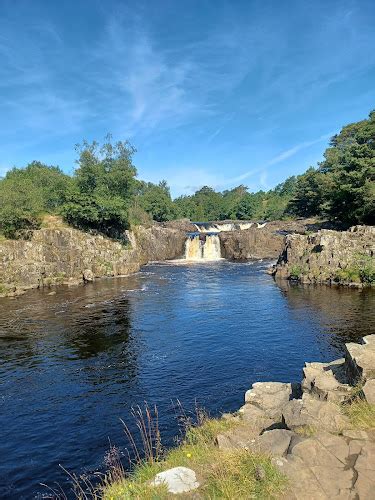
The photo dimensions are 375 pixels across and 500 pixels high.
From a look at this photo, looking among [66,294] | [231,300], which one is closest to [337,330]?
[231,300]

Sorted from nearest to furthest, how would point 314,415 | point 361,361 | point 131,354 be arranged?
point 314,415 → point 361,361 → point 131,354

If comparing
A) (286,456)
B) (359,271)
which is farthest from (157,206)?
(286,456)

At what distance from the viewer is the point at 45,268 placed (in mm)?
55281

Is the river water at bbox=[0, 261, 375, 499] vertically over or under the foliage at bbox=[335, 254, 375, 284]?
under

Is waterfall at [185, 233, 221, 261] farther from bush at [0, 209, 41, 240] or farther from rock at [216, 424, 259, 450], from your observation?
rock at [216, 424, 259, 450]

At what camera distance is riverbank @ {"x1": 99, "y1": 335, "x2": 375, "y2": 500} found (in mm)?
9375

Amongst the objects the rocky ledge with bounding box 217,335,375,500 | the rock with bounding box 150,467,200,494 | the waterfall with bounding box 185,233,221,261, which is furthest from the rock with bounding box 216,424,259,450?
the waterfall with bounding box 185,233,221,261

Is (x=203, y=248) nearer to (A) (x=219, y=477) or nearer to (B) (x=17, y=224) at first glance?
(B) (x=17, y=224)

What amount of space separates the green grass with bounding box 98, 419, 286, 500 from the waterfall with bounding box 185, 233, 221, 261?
2642 inches


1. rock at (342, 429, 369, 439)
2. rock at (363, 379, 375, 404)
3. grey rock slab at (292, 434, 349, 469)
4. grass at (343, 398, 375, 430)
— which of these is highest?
rock at (363, 379, 375, 404)

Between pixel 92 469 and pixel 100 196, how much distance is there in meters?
54.3

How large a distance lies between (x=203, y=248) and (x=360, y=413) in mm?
66896

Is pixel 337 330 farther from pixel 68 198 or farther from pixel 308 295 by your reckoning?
pixel 68 198

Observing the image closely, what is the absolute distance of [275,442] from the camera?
1155cm
